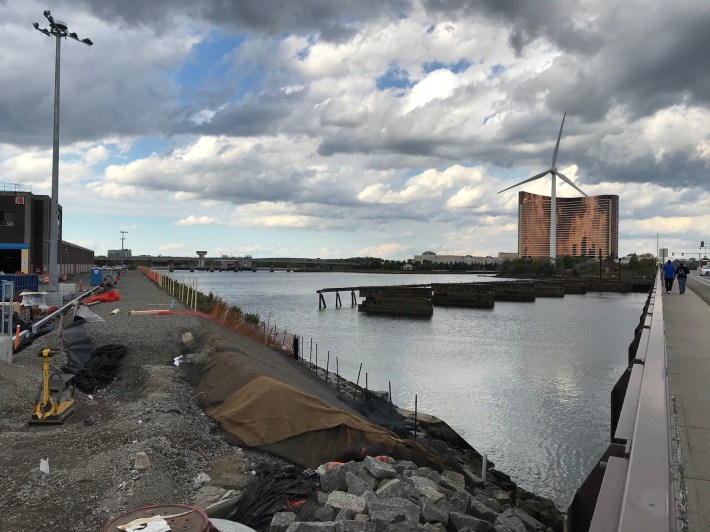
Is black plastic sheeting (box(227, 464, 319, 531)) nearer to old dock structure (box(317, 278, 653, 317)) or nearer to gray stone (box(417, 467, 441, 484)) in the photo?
gray stone (box(417, 467, 441, 484))

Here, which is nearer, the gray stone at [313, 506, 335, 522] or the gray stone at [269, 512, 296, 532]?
the gray stone at [269, 512, 296, 532]

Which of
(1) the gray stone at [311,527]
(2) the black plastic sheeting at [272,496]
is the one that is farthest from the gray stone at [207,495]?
(1) the gray stone at [311,527]

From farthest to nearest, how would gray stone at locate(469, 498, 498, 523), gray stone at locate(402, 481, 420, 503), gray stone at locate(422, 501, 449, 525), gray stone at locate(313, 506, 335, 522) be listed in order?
gray stone at locate(469, 498, 498, 523) → gray stone at locate(402, 481, 420, 503) → gray stone at locate(422, 501, 449, 525) → gray stone at locate(313, 506, 335, 522)

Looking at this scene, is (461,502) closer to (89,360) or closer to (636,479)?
(636,479)

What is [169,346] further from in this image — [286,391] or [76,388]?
[286,391]

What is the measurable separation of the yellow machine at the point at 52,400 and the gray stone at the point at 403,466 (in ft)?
21.0

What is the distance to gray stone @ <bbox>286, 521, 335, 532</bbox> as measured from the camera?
19.9 ft

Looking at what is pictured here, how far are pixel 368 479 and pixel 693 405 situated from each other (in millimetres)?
5038

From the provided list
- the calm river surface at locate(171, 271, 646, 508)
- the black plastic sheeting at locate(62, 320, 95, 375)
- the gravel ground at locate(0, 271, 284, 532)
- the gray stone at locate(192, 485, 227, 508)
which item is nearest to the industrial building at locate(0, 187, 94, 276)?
the calm river surface at locate(171, 271, 646, 508)

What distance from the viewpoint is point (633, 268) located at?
18075 centimetres

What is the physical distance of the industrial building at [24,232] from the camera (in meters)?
61.0

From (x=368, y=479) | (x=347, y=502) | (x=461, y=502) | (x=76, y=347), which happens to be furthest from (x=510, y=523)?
(x=76, y=347)

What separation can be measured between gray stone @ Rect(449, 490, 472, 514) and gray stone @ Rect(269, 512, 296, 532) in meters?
2.52

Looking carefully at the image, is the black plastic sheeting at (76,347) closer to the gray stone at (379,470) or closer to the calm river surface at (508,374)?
the gray stone at (379,470)
